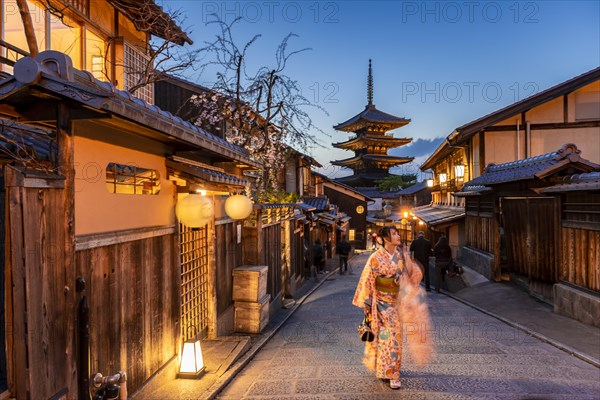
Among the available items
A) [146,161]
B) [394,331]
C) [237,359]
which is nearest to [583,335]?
[394,331]

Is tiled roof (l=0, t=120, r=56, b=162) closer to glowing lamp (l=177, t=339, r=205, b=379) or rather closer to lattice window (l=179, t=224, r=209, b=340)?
lattice window (l=179, t=224, r=209, b=340)

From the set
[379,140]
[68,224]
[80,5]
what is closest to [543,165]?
[68,224]

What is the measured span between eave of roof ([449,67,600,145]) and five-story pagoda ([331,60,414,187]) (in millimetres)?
36875

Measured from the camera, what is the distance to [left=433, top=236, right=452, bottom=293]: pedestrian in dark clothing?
14.5 m

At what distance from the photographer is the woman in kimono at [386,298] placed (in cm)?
587

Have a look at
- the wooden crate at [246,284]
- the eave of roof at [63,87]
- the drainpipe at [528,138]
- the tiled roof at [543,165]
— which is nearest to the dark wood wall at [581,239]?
the tiled roof at [543,165]

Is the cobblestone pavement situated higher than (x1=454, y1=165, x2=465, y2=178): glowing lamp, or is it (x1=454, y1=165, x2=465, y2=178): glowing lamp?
(x1=454, y1=165, x2=465, y2=178): glowing lamp

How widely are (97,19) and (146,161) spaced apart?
20.1 ft

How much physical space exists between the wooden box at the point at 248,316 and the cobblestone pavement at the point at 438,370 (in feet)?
1.84

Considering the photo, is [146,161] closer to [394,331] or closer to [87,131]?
[87,131]

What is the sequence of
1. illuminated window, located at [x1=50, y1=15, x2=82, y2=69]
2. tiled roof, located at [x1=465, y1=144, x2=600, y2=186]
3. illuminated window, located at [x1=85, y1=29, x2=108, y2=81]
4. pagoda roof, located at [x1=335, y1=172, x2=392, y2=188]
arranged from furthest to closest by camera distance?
pagoda roof, located at [x1=335, y1=172, x2=392, y2=188]
tiled roof, located at [x1=465, y1=144, x2=600, y2=186]
illuminated window, located at [x1=85, y1=29, x2=108, y2=81]
illuminated window, located at [x1=50, y1=15, x2=82, y2=69]

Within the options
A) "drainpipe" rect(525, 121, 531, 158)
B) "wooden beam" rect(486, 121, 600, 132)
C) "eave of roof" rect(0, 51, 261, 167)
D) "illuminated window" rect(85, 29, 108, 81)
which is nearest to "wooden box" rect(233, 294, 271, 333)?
"eave of roof" rect(0, 51, 261, 167)

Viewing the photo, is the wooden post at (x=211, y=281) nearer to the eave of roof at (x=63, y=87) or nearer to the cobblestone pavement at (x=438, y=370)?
the cobblestone pavement at (x=438, y=370)

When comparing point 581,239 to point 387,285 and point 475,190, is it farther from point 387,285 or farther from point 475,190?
point 475,190
